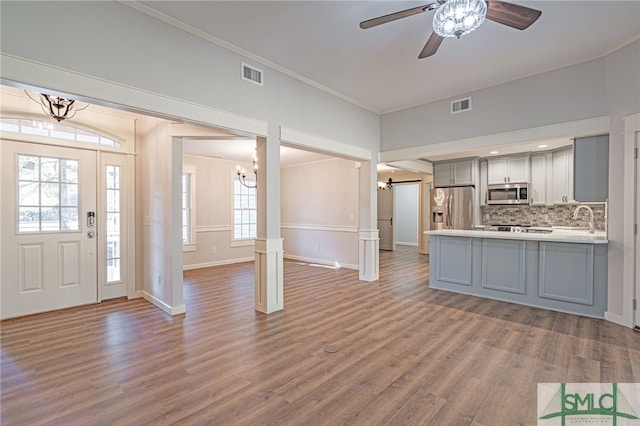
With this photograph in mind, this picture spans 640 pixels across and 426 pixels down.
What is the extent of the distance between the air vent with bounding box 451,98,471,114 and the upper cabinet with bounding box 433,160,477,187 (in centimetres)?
266

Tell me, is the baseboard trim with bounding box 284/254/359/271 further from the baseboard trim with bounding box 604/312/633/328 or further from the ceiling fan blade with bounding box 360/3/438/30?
the ceiling fan blade with bounding box 360/3/438/30

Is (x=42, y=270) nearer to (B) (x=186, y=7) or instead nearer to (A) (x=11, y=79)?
(A) (x=11, y=79)

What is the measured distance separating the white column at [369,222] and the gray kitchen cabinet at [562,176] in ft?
12.3

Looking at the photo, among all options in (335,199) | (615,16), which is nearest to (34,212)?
(335,199)

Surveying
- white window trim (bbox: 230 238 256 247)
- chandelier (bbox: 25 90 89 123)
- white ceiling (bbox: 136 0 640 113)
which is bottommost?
white window trim (bbox: 230 238 256 247)

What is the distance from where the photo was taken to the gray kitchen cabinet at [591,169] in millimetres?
3744

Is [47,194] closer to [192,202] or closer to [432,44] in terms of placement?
[192,202]

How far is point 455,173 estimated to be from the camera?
7426 mm

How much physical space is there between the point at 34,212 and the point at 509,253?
21.1 ft

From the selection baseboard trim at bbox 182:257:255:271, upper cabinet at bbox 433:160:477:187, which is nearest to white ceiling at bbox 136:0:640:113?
upper cabinet at bbox 433:160:477:187

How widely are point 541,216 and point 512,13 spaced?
575cm

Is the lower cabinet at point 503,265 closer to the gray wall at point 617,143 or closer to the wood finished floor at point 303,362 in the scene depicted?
the wood finished floor at point 303,362

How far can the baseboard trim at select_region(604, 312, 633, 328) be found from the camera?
11.2 ft

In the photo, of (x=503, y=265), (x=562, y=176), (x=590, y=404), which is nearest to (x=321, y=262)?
(x=503, y=265)
